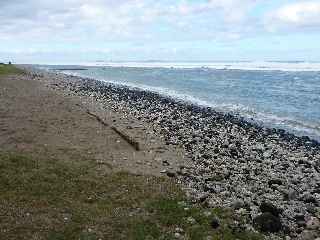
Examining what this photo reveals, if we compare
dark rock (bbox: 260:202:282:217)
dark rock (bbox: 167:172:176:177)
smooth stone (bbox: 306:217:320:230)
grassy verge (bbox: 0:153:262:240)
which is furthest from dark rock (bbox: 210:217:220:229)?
dark rock (bbox: 167:172:176:177)

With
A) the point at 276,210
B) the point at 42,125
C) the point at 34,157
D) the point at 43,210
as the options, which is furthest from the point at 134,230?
the point at 42,125

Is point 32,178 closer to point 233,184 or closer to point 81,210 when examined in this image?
point 81,210

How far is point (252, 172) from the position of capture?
1528 cm

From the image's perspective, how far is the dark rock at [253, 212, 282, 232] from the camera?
10.3 meters

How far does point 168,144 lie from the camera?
1905cm

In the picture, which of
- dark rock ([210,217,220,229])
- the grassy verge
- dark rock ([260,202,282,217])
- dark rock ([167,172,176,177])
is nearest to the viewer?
the grassy verge

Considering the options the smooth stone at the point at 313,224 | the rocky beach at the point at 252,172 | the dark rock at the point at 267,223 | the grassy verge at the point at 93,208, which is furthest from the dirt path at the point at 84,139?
the smooth stone at the point at 313,224

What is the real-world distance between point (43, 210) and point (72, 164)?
12.3 ft

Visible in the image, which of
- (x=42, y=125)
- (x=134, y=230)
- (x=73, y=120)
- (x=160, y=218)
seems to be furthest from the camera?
(x=73, y=120)

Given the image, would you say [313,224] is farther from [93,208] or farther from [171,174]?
[93,208]

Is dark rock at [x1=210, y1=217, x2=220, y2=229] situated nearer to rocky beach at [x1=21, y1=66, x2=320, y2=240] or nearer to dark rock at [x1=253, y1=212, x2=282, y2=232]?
rocky beach at [x1=21, y1=66, x2=320, y2=240]

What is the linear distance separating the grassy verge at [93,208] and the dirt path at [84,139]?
4.98 feet

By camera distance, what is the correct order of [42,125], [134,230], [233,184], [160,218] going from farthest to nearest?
[42,125], [233,184], [160,218], [134,230]

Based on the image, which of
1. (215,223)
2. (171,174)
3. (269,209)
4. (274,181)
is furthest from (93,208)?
(274,181)
